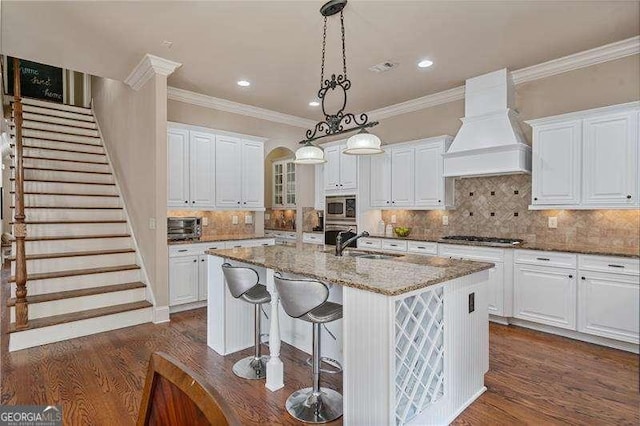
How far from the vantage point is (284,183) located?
23.4 ft

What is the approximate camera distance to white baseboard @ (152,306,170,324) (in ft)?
13.0

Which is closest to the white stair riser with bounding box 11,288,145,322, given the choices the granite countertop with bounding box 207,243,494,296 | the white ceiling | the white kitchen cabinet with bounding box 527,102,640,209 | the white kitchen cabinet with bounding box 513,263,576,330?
the granite countertop with bounding box 207,243,494,296

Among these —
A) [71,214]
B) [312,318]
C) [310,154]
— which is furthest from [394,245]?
[71,214]

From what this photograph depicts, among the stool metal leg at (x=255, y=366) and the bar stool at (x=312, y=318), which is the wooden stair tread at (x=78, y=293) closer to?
the stool metal leg at (x=255, y=366)

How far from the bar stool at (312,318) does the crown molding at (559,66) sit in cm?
361

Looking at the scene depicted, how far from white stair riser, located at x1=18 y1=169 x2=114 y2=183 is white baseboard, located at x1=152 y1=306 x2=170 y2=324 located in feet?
9.07

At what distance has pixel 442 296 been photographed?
2135 millimetres

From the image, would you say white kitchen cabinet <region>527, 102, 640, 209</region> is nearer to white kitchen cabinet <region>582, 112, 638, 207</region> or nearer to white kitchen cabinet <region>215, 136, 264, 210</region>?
white kitchen cabinet <region>582, 112, 638, 207</region>

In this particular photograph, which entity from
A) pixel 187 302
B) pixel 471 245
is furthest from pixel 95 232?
pixel 471 245

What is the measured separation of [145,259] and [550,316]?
15.1 feet

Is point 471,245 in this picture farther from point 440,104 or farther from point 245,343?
point 245,343

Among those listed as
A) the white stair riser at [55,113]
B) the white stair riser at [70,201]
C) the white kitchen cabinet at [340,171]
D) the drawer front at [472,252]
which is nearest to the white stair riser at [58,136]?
the white stair riser at [55,113]

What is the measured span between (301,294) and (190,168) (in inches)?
128

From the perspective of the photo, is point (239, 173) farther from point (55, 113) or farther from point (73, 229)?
point (55, 113)
